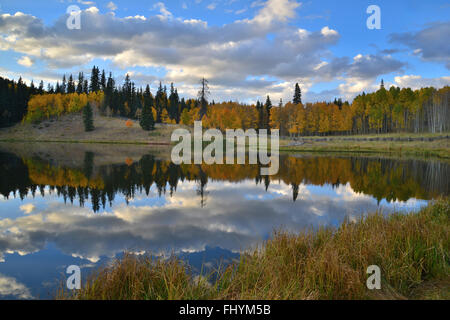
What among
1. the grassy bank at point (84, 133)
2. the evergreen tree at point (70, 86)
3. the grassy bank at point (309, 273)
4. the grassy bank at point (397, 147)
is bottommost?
the grassy bank at point (309, 273)

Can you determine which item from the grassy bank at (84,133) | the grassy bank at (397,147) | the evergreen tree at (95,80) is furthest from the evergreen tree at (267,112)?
the evergreen tree at (95,80)

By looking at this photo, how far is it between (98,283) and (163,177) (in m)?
19.2

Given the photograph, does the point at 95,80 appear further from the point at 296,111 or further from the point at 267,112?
the point at 296,111

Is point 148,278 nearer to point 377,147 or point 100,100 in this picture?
point 377,147

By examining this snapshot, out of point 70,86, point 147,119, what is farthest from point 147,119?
point 70,86

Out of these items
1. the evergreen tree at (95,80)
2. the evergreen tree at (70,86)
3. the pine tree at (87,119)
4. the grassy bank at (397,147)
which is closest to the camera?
the grassy bank at (397,147)

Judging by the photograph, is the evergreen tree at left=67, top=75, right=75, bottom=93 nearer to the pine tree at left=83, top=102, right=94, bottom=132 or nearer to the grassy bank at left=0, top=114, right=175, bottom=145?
the grassy bank at left=0, top=114, right=175, bottom=145

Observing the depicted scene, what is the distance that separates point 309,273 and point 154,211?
9.24 metres

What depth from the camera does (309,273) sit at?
5398 millimetres

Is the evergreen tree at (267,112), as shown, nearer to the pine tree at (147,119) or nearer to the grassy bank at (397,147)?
the grassy bank at (397,147)

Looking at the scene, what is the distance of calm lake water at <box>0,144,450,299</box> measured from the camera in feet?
25.9

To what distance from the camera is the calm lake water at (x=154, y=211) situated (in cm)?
789

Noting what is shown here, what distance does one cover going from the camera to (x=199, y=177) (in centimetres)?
2506

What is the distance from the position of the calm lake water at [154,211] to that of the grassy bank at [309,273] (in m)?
1.18
